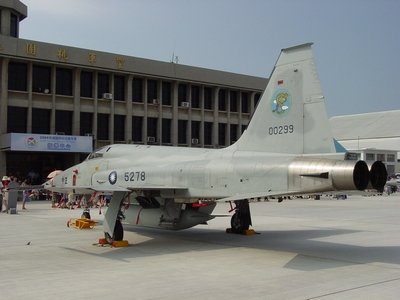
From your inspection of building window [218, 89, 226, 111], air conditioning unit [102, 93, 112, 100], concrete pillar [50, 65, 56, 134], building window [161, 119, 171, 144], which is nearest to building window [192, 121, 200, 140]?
building window [161, 119, 171, 144]

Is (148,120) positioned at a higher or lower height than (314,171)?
higher

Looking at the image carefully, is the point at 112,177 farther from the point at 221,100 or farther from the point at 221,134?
the point at 221,100

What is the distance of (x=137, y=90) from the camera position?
45031 mm

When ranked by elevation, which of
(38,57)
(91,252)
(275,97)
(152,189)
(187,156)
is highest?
(38,57)

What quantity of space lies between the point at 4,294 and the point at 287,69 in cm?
733

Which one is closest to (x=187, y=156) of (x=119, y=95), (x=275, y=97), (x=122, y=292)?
(x=275, y=97)

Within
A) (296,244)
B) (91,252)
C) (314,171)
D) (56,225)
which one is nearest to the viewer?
(314,171)

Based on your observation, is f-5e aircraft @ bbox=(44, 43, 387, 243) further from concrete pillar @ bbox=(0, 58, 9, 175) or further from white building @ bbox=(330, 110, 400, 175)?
white building @ bbox=(330, 110, 400, 175)

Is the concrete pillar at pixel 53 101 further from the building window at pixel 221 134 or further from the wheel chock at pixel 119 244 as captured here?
the wheel chock at pixel 119 244

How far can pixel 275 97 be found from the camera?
11.2 meters

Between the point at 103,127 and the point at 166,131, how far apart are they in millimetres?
6695

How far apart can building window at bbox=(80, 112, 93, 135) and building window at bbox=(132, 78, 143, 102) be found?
473 centimetres

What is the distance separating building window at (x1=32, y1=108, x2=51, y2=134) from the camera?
39.4 meters

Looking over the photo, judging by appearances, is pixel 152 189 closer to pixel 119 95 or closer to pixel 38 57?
pixel 38 57
